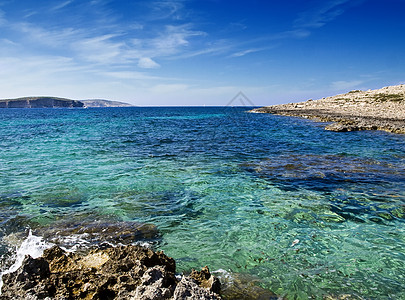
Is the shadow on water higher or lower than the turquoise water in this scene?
higher

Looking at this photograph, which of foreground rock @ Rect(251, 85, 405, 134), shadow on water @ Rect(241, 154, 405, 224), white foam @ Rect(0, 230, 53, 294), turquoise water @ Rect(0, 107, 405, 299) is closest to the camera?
turquoise water @ Rect(0, 107, 405, 299)

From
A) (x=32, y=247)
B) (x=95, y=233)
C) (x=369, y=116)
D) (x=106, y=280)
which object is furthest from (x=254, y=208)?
(x=369, y=116)

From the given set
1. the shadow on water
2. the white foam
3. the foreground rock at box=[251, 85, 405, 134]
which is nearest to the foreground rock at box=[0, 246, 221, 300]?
the white foam

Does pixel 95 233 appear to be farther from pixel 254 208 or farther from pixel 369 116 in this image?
pixel 369 116

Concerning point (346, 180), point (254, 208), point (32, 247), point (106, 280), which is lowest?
point (32, 247)

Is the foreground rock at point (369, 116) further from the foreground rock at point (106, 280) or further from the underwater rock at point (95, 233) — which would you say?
the foreground rock at point (106, 280)

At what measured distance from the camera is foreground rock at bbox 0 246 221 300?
386 cm

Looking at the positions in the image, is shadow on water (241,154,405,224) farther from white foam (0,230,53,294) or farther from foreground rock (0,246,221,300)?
white foam (0,230,53,294)

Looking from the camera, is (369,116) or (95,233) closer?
(95,233)

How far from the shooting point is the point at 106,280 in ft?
14.0

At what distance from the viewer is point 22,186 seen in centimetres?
1159

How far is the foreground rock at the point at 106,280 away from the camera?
12.7 feet

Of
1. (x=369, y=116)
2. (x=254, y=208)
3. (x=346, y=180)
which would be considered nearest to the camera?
(x=254, y=208)

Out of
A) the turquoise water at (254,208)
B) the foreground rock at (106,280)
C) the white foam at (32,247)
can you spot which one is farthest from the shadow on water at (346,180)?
the white foam at (32,247)
